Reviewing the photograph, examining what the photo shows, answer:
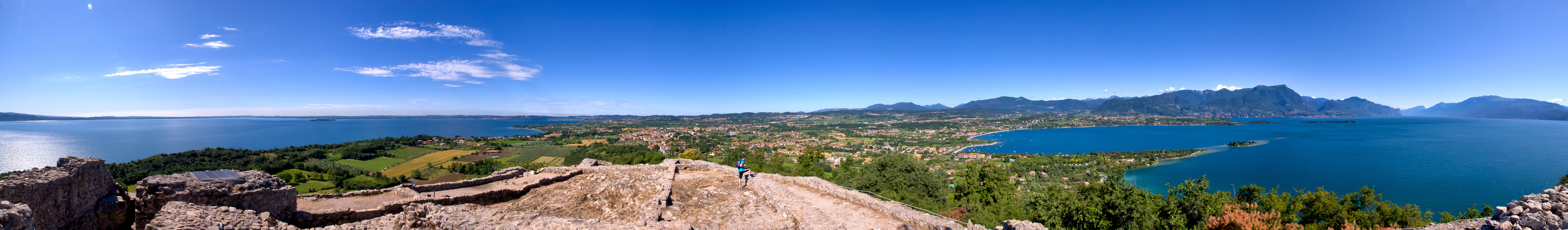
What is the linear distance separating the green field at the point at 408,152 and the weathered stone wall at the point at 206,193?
46.1 meters

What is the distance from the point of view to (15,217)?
4387mm

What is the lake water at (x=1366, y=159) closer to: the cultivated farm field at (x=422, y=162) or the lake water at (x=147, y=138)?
the cultivated farm field at (x=422, y=162)

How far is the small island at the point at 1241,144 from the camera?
73688mm

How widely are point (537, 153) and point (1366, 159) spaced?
93.7 m

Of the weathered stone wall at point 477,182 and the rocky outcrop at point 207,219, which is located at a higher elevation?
the rocky outcrop at point 207,219

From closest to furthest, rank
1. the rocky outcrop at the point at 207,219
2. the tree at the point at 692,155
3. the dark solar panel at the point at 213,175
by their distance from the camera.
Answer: the rocky outcrop at the point at 207,219
the dark solar panel at the point at 213,175
the tree at the point at 692,155

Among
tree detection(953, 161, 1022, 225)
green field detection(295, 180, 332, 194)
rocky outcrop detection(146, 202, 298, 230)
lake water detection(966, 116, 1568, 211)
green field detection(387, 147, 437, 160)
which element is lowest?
lake water detection(966, 116, 1568, 211)

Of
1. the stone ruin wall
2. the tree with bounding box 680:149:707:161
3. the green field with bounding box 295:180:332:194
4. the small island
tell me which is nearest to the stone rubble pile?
the stone ruin wall

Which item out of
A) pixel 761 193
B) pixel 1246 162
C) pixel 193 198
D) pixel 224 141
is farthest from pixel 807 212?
pixel 224 141

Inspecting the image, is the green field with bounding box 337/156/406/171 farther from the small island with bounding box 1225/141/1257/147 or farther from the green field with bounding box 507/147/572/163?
the small island with bounding box 1225/141/1257/147

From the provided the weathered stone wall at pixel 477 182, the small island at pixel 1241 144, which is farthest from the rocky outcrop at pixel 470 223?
the small island at pixel 1241 144

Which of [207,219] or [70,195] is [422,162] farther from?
[207,219]

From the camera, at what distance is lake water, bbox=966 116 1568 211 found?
36.2m

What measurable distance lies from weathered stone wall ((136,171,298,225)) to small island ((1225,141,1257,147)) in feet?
333
